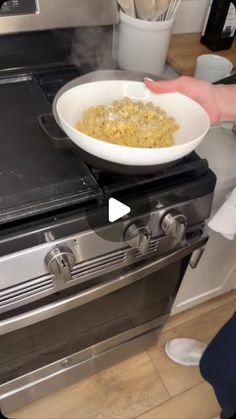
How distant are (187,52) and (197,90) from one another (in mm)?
374

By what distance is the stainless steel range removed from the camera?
0.56 m

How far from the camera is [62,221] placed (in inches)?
21.7

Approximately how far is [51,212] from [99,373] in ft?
2.72

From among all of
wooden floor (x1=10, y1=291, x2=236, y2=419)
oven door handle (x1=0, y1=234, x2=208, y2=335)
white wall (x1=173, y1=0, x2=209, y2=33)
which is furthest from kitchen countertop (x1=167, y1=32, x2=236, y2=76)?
wooden floor (x1=10, y1=291, x2=236, y2=419)

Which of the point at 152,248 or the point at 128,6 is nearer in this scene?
the point at 152,248

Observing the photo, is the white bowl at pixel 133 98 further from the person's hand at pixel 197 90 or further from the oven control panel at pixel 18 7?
the oven control panel at pixel 18 7

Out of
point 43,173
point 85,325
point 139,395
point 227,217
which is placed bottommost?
point 139,395

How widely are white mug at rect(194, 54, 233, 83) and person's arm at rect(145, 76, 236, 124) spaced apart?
187mm

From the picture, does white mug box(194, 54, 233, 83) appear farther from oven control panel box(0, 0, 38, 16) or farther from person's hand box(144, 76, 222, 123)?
oven control panel box(0, 0, 38, 16)

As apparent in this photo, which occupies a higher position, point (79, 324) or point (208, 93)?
point (208, 93)

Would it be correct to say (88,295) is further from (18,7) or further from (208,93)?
(18,7)

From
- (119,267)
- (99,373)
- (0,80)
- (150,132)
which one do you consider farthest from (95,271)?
(99,373)

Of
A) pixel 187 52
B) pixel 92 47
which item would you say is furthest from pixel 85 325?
pixel 187 52
